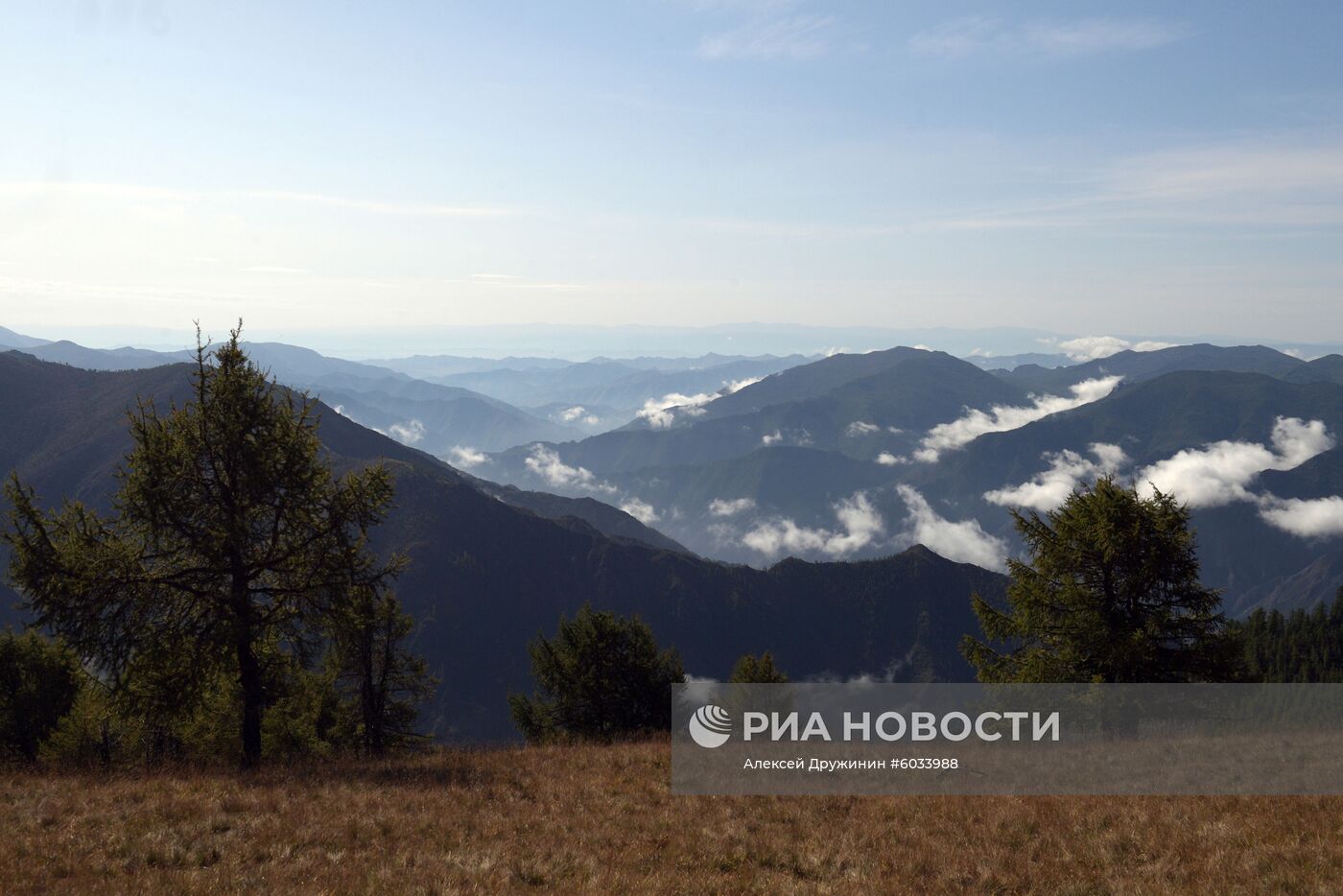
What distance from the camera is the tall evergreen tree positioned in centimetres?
1555

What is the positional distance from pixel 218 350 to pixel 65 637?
705 cm

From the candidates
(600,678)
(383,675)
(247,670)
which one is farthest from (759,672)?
(247,670)

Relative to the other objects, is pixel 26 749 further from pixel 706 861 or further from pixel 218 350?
pixel 706 861

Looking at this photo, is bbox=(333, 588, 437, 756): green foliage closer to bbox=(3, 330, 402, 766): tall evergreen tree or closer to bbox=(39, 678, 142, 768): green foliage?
bbox=(3, 330, 402, 766): tall evergreen tree

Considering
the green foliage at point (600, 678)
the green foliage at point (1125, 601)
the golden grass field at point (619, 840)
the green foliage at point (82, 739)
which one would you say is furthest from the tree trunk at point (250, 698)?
the green foliage at point (600, 678)

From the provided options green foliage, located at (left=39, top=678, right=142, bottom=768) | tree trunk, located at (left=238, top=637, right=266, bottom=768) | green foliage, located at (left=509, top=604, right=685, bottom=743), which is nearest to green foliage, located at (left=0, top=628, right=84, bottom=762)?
green foliage, located at (left=39, top=678, right=142, bottom=768)

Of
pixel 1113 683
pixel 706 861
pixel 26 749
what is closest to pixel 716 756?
pixel 706 861

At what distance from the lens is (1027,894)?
30.3 ft

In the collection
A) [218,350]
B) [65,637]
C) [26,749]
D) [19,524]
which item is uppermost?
[218,350]

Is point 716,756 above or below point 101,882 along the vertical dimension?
below

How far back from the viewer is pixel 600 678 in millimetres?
42281

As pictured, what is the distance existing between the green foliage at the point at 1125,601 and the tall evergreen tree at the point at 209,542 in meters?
21.0

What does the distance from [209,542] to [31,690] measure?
24437 millimetres

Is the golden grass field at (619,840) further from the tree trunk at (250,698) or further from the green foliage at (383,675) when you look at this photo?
the green foliage at (383,675)
